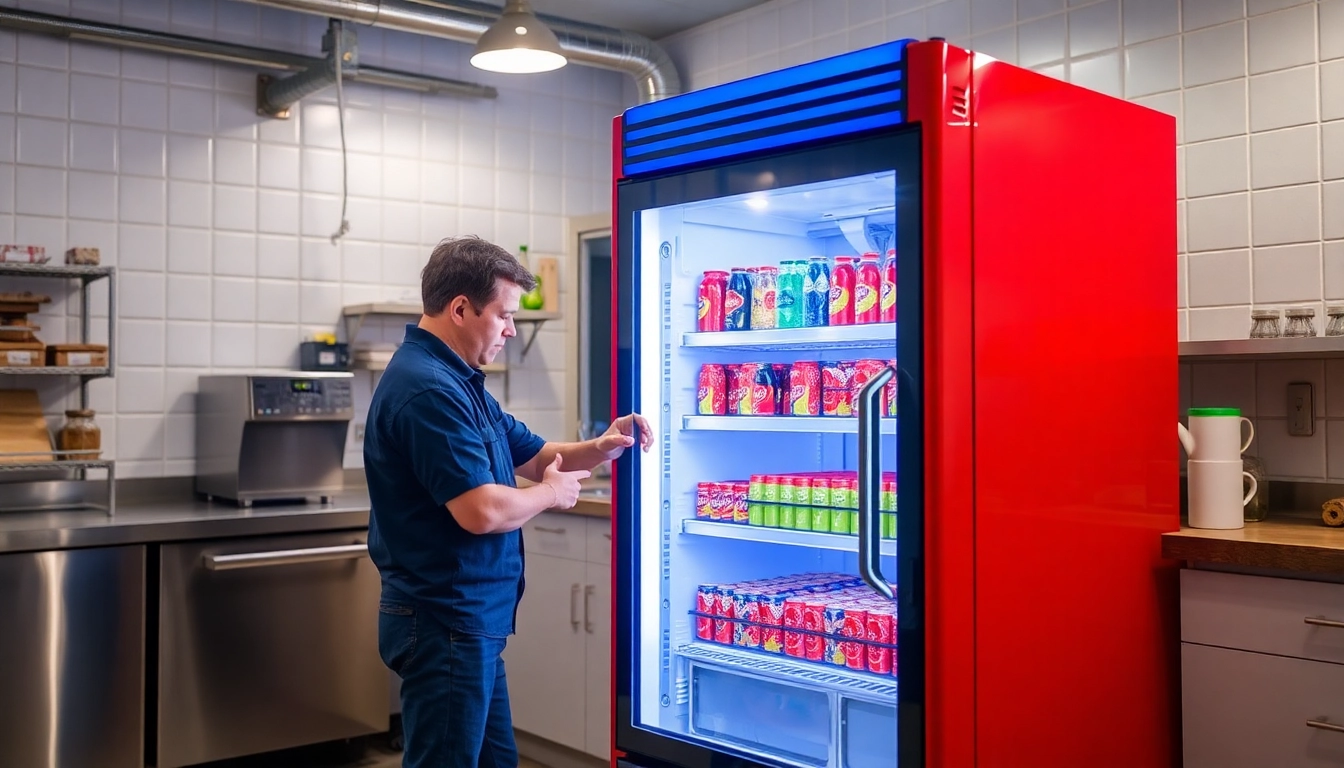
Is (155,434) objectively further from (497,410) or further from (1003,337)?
(1003,337)

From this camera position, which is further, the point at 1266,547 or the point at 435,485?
the point at 1266,547

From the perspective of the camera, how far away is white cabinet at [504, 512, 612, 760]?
3.72 m

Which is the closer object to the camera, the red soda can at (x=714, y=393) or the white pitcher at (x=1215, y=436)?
the red soda can at (x=714, y=393)

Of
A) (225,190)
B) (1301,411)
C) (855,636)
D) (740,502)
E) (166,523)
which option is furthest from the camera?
(225,190)

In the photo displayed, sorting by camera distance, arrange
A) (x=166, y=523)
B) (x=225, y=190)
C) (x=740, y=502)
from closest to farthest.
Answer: (x=740, y=502), (x=166, y=523), (x=225, y=190)

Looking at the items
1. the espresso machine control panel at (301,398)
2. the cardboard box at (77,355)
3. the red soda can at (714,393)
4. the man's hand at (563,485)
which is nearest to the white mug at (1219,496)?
the red soda can at (714,393)

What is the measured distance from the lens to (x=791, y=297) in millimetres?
2502

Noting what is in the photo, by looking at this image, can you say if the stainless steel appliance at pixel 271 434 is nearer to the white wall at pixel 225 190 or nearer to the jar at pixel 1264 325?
the white wall at pixel 225 190

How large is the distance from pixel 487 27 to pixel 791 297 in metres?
2.05

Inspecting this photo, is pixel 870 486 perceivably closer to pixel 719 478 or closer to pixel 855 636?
pixel 855 636

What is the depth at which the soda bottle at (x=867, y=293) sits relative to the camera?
2.35 metres

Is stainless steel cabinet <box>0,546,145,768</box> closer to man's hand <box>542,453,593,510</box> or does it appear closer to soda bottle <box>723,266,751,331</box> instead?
man's hand <box>542,453,593,510</box>

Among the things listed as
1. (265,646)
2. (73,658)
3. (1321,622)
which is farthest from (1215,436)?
(73,658)

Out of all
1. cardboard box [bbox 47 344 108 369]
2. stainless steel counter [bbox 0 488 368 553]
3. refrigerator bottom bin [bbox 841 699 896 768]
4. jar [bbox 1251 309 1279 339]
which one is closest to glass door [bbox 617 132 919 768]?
refrigerator bottom bin [bbox 841 699 896 768]
